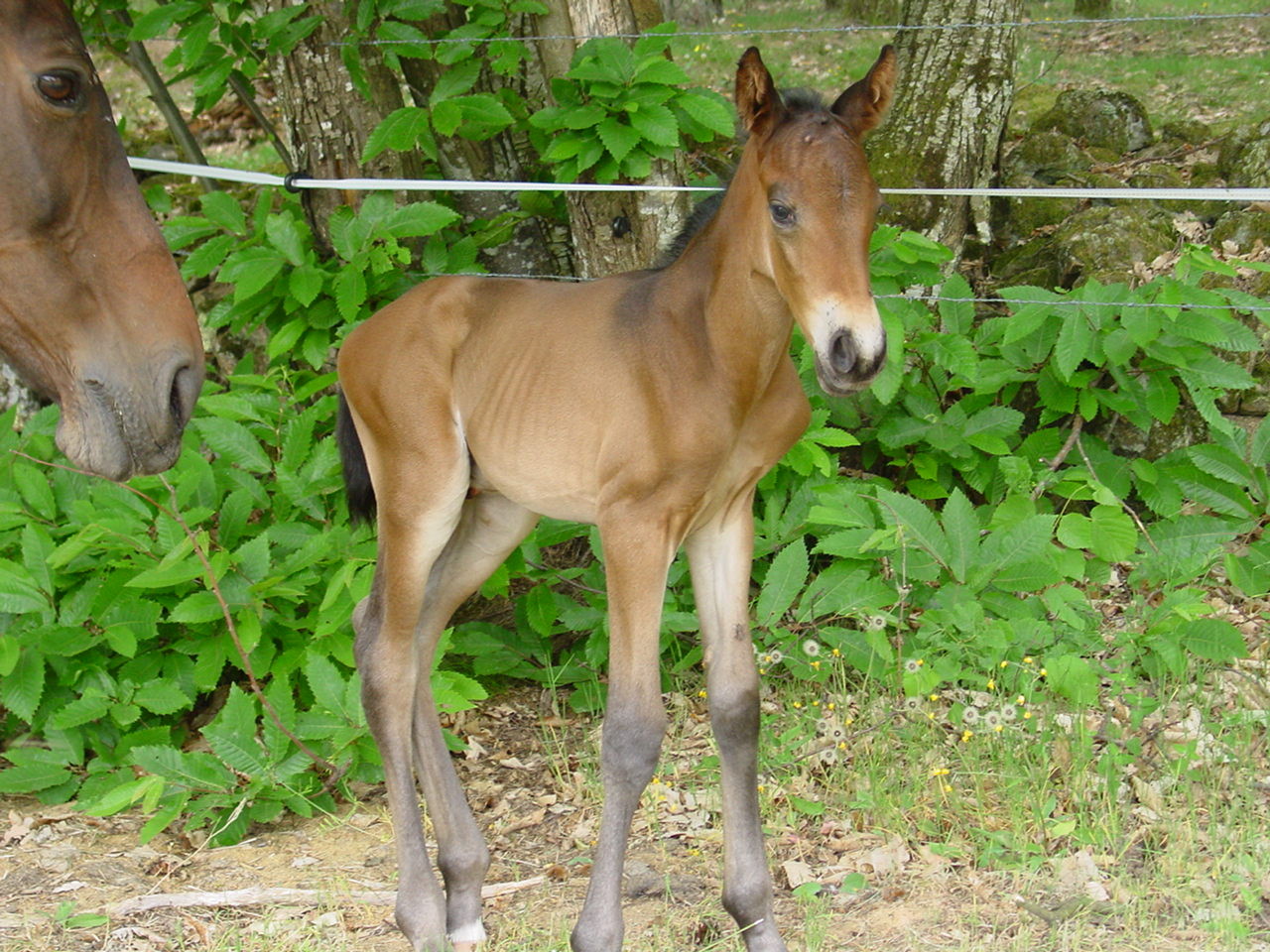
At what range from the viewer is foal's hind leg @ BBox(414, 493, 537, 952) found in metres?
3.74

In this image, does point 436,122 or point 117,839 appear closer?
point 117,839

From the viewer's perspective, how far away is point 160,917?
12.6 ft

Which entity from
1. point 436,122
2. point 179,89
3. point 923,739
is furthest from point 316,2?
point 179,89

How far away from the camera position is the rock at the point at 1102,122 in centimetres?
730

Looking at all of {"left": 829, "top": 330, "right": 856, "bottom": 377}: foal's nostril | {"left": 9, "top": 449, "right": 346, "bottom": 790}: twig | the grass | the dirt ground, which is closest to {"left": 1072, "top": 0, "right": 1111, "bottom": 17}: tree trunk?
the grass

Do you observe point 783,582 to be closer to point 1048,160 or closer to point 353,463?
point 353,463

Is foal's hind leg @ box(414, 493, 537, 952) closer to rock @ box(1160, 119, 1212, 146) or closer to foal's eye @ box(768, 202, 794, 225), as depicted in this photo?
foal's eye @ box(768, 202, 794, 225)

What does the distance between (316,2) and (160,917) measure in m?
3.60

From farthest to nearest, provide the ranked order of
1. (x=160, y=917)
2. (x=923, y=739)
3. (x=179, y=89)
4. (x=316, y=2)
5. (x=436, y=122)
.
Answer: (x=179, y=89) < (x=316, y=2) < (x=436, y=122) < (x=923, y=739) < (x=160, y=917)

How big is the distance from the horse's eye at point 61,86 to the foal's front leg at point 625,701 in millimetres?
1624

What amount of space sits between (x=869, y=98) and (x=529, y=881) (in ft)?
8.43

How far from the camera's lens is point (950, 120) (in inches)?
252

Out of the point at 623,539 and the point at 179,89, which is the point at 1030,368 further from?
the point at 179,89

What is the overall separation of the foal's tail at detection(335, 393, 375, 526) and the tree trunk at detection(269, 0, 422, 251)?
69.7 inches
